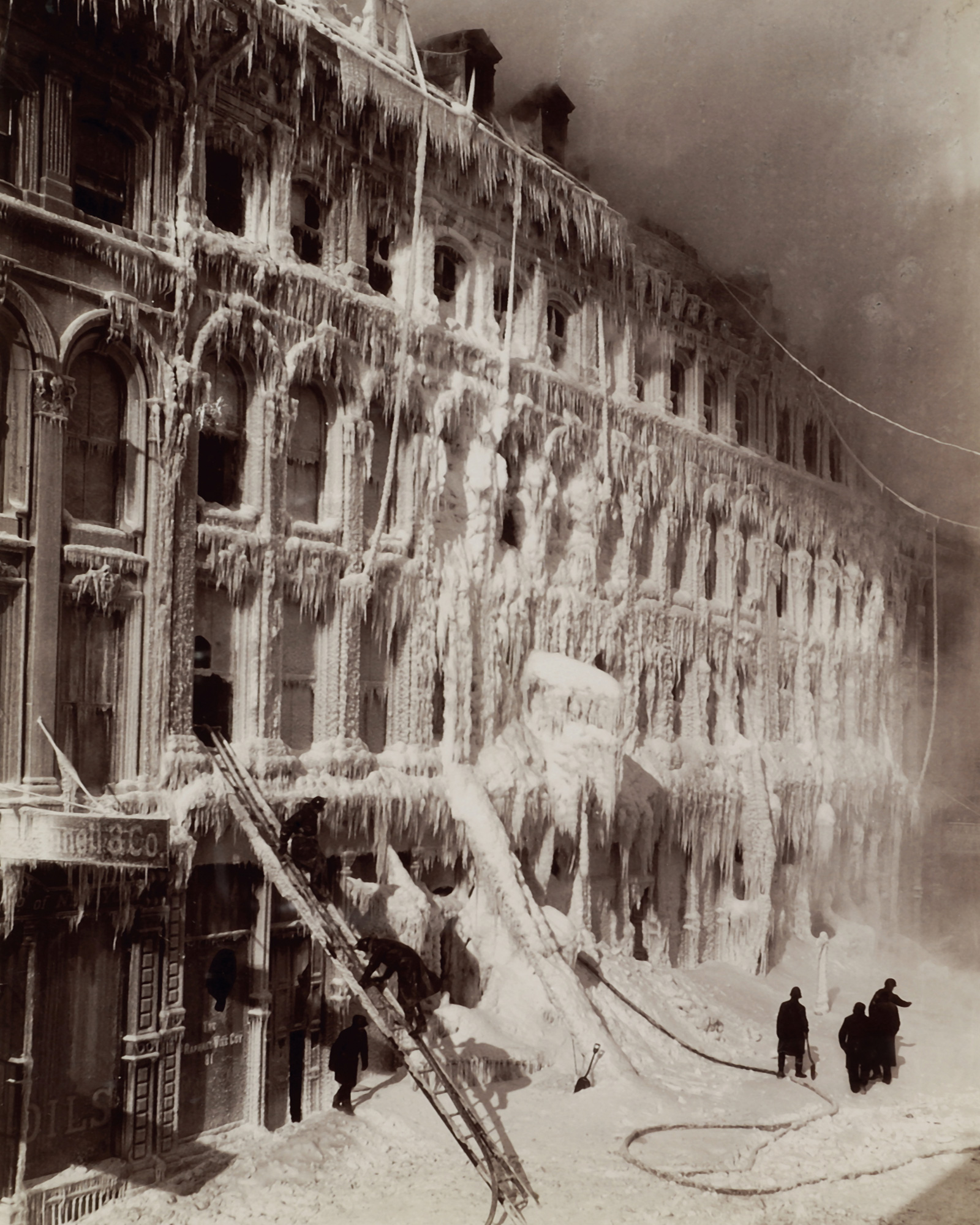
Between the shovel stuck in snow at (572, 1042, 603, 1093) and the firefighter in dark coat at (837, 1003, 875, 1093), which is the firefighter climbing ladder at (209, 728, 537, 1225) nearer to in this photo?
the shovel stuck in snow at (572, 1042, 603, 1093)

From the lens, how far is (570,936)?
1670 cm

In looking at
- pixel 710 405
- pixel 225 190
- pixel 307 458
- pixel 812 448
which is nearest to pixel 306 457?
pixel 307 458

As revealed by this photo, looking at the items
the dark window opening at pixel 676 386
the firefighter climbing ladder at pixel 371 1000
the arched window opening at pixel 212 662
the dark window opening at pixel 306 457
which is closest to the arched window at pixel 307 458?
the dark window opening at pixel 306 457

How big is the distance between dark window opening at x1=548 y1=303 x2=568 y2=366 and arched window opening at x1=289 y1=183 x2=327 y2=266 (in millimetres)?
4636

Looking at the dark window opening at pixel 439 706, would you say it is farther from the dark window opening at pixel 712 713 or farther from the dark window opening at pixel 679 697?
the dark window opening at pixel 712 713

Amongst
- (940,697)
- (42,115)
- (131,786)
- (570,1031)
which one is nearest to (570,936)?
(570,1031)

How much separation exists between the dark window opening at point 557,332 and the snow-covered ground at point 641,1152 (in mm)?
9588

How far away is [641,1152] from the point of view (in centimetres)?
1280

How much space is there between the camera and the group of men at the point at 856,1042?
15.6 m

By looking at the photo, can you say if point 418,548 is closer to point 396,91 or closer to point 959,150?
point 396,91

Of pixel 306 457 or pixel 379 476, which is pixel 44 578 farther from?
pixel 379 476

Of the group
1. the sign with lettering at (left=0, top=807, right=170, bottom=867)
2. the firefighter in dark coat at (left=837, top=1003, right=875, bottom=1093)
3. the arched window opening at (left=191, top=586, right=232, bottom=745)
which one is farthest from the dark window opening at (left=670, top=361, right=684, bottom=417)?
the sign with lettering at (left=0, top=807, right=170, bottom=867)

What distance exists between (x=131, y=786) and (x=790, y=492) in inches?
615

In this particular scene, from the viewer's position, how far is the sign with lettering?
10.7 metres
